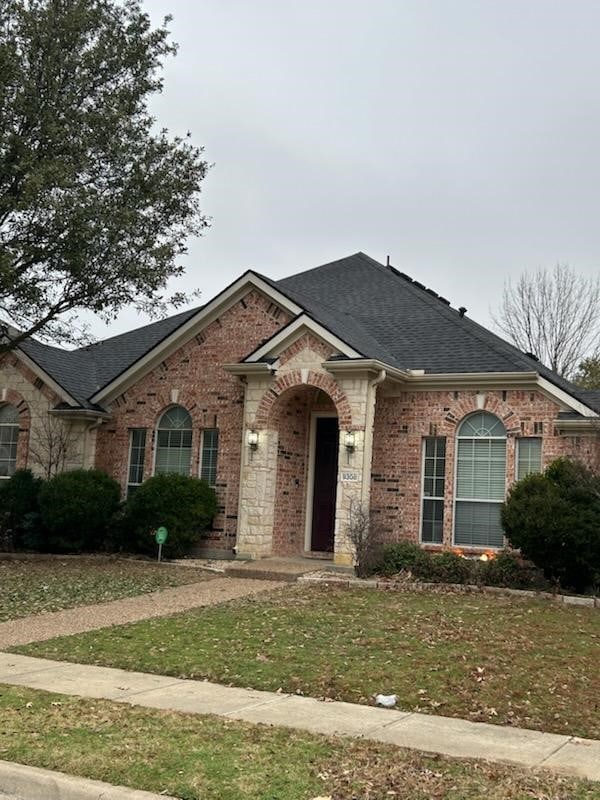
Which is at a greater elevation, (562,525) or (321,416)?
(321,416)

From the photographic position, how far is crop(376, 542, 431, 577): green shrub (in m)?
14.6

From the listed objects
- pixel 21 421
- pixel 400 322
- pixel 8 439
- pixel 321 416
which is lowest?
pixel 8 439

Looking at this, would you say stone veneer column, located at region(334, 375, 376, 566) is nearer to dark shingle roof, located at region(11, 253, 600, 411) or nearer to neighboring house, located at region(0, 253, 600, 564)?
neighboring house, located at region(0, 253, 600, 564)

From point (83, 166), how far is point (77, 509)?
22.8 ft

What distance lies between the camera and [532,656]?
903cm

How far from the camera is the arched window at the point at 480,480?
16.4m

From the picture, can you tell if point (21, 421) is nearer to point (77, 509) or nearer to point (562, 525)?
point (77, 509)

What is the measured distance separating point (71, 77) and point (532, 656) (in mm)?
12507

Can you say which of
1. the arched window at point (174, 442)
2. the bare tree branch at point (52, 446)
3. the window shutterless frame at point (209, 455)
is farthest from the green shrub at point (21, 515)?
the window shutterless frame at point (209, 455)

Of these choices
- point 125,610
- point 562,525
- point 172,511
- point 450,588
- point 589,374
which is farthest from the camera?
point 589,374

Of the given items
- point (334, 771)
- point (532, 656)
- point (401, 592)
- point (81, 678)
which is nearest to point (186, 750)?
point (334, 771)

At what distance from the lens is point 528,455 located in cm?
1619

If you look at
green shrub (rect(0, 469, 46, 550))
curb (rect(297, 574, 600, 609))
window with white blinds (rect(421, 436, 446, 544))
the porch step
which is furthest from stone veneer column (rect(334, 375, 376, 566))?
green shrub (rect(0, 469, 46, 550))

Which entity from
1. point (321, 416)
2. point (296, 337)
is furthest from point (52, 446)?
point (296, 337)
